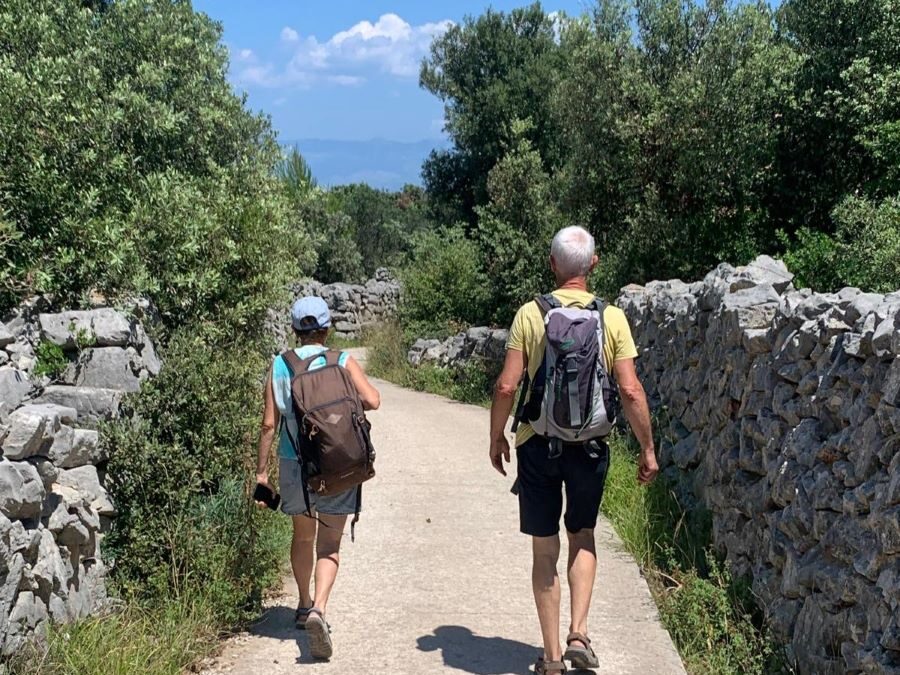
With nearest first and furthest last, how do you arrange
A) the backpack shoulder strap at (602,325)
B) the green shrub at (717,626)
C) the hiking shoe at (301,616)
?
the backpack shoulder strap at (602,325) < the green shrub at (717,626) < the hiking shoe at (301,616)

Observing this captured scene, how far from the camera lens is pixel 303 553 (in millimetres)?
4984

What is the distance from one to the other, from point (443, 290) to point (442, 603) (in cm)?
1446

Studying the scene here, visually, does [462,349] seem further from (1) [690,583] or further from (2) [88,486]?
(2) [88,486]

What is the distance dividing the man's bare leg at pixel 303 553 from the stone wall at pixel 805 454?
2456 mm

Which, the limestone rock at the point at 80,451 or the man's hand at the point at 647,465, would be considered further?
the limestone rock at the point at 80,451

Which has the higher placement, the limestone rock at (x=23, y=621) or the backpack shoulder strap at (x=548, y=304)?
the backpack shoulder strap at (x=548, y=304)

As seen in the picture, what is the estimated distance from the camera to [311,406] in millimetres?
4551

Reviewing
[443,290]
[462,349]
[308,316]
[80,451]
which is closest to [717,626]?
[308,316]

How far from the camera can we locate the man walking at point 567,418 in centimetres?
416

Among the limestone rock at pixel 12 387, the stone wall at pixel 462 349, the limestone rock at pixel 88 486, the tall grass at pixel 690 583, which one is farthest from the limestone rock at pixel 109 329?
the stone wall at pixel 462 349

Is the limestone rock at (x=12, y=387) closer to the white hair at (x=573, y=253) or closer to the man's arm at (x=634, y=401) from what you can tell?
the white hair at (x=573, y=253)

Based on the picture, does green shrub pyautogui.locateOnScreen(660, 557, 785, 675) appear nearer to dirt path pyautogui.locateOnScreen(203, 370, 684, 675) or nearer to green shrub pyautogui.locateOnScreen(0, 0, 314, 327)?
dirt path pyautogui.locateOnScreen(203, 370, 684, 675)

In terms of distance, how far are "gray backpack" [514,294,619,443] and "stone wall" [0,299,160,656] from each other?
89.2 inches

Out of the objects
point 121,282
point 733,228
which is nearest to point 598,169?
point 733,228
